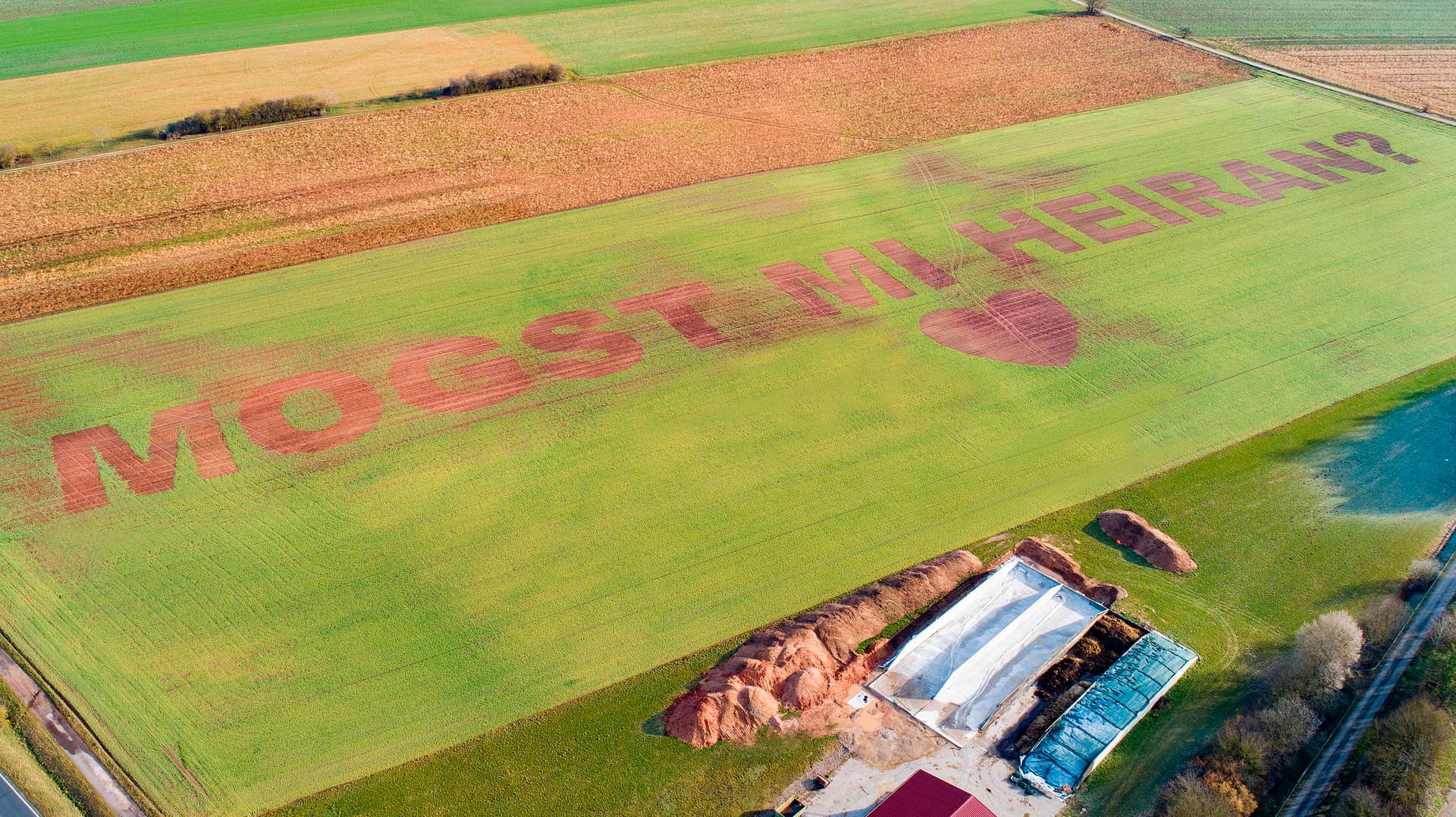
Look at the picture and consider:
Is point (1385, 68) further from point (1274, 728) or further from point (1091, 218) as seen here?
point (1274, 728)

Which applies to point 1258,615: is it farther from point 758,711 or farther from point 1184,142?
point 1184,142

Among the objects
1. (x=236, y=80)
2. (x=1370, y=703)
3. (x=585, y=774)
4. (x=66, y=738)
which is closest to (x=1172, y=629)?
(x=1370, y=703)

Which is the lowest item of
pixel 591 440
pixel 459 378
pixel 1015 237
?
pixel 591 440

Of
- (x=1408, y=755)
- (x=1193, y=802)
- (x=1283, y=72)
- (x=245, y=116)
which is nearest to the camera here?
(x=1193, y=802)

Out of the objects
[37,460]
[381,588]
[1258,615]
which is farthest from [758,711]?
[37,460]

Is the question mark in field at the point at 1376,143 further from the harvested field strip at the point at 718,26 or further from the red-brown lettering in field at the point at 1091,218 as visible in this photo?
the harvested field strip at the point at 718,26

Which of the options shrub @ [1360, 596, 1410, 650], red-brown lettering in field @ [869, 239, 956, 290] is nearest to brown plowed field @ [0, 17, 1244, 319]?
red-brown lettering in field @ [869, 239, 956, 290]
